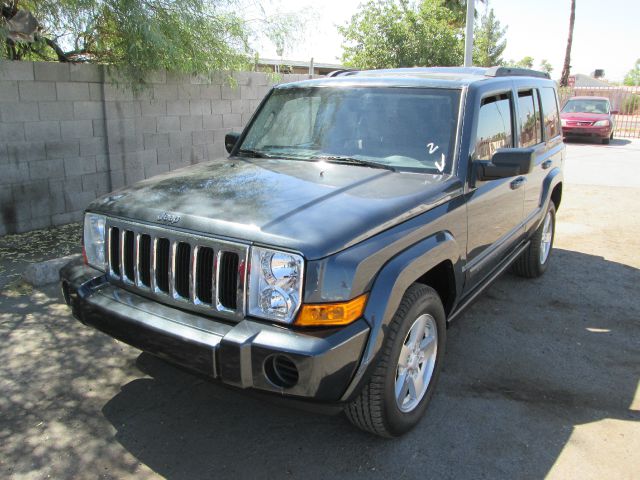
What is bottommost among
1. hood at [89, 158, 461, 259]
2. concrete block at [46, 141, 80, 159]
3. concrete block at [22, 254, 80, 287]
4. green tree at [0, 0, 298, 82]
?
concrete block at [22, 254, 80, 287]

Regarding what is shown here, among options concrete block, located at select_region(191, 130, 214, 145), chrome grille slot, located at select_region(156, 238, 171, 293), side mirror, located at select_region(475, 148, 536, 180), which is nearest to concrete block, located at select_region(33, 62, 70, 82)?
concrete block, located at select_region(191, 130, 214, 145)

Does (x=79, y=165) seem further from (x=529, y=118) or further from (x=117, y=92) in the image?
(x=529, y=118)

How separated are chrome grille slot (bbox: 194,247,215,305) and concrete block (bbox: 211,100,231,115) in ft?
22.0

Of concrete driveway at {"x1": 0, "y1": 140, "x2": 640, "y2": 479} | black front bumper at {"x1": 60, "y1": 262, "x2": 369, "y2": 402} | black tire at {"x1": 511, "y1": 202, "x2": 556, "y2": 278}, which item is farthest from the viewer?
black tire at {"x1": 511, "y1": 202, "x2": 556, "y2": 278}

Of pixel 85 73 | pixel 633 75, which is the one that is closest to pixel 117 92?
pixel 85 73

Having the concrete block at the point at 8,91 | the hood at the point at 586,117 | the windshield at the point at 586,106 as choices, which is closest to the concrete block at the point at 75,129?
the concrete block at the point at 8,91

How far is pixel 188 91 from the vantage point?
848cm

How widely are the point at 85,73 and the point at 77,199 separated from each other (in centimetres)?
159

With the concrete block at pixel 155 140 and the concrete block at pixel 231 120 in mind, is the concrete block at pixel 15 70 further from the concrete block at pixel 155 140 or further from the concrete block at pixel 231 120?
the concrete block at pixel 231 120

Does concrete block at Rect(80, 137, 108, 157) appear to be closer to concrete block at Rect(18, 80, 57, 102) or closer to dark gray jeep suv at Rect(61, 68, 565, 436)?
concrete block at Rect(18, 80, 57, 102)

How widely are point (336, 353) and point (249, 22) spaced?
7701 millimetres

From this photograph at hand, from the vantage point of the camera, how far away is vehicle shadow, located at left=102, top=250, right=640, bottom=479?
113 inches

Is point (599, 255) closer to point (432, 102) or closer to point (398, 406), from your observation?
point (432, 102)

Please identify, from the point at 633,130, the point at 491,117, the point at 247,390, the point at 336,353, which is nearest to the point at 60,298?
the point at 247,390
